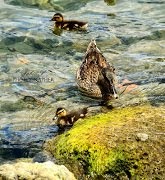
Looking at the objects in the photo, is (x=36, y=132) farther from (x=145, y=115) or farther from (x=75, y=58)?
(x=75, y=58)

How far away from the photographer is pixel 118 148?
18.7 ft

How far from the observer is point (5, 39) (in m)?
12.5

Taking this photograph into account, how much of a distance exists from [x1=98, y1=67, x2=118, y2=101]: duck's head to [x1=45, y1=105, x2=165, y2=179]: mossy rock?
2.25 meters

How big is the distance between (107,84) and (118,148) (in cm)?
339

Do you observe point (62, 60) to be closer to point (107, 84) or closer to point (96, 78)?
point (96, 78)

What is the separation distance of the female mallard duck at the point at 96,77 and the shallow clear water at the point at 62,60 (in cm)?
17

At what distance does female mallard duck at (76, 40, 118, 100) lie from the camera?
8.98m

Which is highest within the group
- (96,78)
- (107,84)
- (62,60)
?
(107,84)

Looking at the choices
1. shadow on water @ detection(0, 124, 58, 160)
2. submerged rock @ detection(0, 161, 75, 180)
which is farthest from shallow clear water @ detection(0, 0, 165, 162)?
submerged rock @ detection(0, 161, 75, 180)

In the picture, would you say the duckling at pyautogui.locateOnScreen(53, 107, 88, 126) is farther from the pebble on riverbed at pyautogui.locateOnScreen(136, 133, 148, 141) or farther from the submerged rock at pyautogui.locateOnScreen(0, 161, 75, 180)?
the submerged rock at pyautogui.locateOnScreen(0, 161, 75, 180)

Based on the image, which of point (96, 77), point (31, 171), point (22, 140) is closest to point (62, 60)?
point (96, 77)

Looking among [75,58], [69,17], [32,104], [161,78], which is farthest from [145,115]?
[69,17]

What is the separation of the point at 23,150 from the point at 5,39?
602cm

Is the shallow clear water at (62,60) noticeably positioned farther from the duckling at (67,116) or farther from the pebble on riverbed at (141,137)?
the pebble on riverbed at (141,137)
